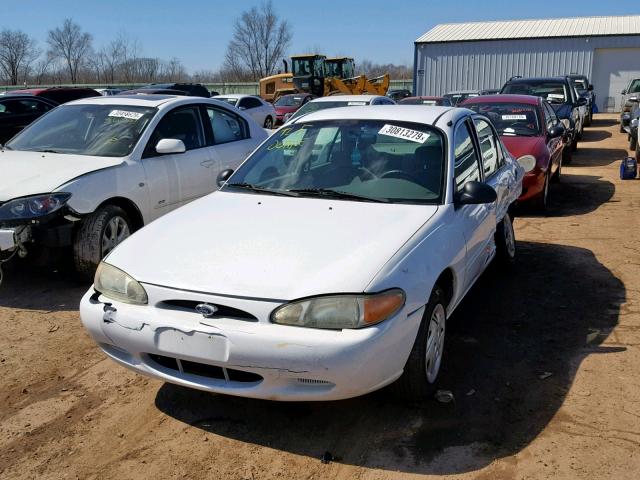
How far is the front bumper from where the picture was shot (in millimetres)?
2811

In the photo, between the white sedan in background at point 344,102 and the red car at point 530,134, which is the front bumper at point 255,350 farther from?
the white sedan in background at point 344,102

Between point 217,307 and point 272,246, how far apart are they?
19.6 inches

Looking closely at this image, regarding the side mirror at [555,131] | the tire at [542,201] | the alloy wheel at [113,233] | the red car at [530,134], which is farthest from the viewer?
the side mirror at [555,131]

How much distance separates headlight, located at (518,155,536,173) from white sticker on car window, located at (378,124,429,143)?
170 inches

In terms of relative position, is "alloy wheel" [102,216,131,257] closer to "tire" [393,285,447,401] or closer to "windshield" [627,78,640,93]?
"tire" [393,285,447,401]

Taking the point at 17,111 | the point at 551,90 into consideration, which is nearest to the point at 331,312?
the point at 17,111

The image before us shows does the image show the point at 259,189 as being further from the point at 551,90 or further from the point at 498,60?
the point at 498,60

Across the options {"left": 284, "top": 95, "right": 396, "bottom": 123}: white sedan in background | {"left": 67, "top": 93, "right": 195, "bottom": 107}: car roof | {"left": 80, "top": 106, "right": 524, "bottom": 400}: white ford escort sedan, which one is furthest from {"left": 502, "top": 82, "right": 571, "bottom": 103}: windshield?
{"left": 80, "top": 106, "right": 524, "bottom": 400}: white ford escort sedan

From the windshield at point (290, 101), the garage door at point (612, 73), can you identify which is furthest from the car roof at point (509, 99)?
the garage door at point (612, 73)

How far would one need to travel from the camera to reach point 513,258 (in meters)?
6.02

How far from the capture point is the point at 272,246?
329cm

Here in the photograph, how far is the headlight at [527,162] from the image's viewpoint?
8188 mm

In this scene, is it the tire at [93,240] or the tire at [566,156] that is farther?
the tire at [566,156]

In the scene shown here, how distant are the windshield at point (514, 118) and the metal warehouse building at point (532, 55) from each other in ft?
83.6
